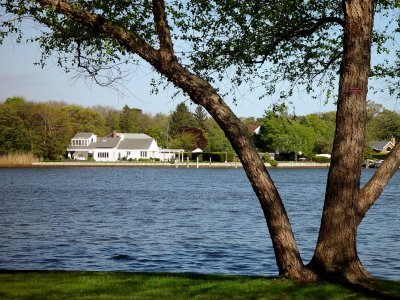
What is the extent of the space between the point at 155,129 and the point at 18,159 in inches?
1616

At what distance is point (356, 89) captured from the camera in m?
10.2

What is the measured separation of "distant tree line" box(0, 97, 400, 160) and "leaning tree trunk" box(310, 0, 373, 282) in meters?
82.4

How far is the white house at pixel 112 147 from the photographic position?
136 metres

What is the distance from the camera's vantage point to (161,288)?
10.1 metres

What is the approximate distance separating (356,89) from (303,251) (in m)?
12.3

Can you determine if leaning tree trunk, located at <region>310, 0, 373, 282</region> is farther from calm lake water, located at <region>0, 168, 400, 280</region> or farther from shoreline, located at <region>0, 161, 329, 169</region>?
shoreline, located at <region>0, 161, 329, 169</region>

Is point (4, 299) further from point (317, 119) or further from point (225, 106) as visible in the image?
point (317, 119)

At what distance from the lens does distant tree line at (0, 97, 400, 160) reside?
111 metres

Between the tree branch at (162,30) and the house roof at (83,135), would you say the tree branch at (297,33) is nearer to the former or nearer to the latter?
the tree branch at (162,30)

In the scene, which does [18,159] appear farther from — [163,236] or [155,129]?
[163,236]

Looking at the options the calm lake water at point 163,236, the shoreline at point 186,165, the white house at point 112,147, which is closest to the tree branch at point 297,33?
the calm lake water at point 163,236

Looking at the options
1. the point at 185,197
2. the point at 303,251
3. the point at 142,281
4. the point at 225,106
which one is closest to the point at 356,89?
the point at 225,106

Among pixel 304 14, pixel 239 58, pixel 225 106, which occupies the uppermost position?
pixel 304 14

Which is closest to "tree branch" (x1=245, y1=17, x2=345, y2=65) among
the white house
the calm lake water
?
the calm lake water
